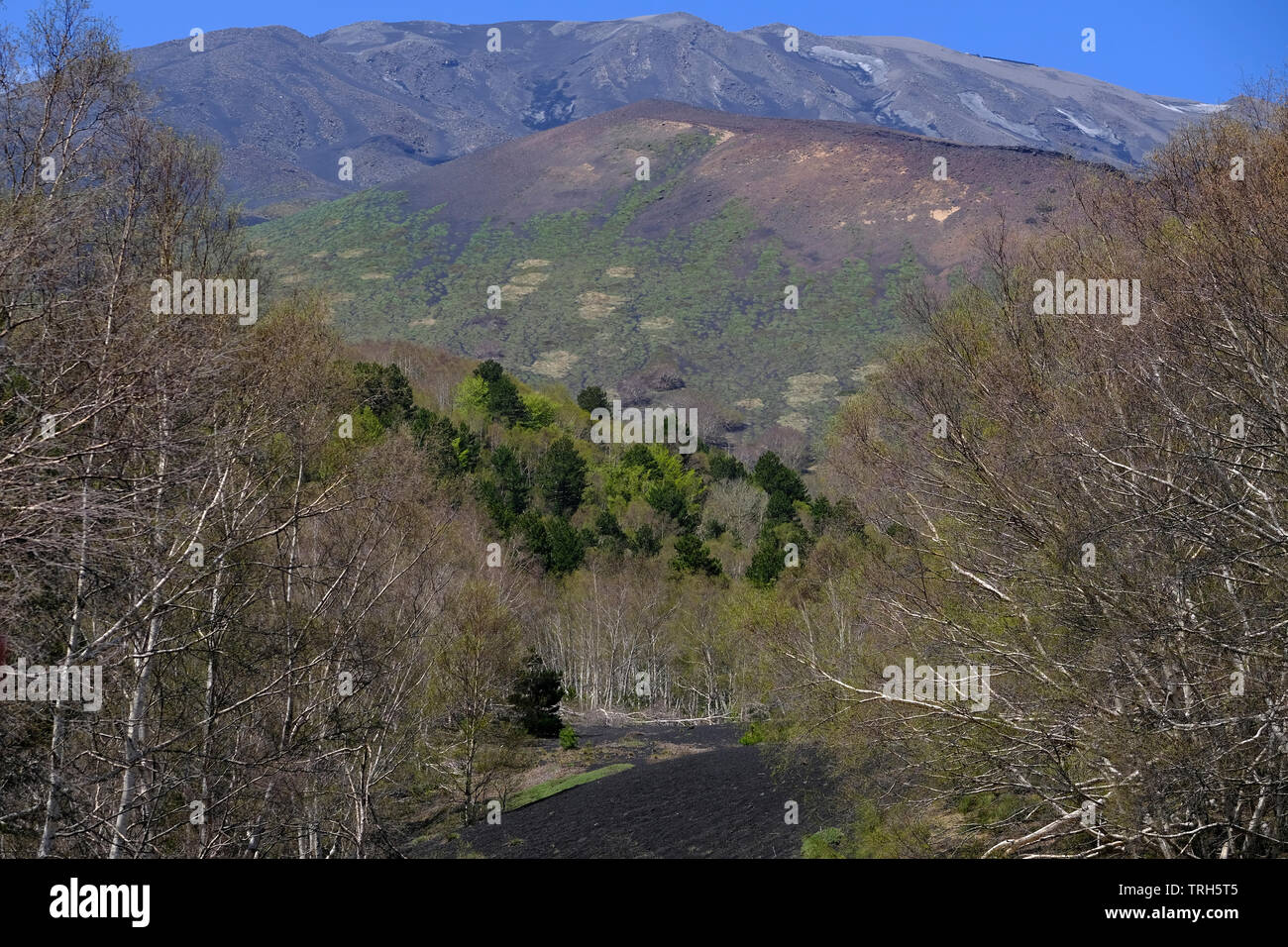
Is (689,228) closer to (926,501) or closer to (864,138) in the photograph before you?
(864,138)

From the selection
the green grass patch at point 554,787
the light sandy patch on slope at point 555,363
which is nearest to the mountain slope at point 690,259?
the light sandy patch on slope at point 555,363

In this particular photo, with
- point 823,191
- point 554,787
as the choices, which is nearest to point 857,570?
point 554,787

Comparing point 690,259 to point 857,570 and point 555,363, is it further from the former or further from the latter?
point 857,570

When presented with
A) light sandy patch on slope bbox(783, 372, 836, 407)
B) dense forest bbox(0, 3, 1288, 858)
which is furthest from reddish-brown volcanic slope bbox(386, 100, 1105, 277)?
dense forest bbox(0, 3, 1288, 858)

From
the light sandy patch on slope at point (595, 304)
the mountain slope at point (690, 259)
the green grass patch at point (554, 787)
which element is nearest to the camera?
the green grass patch at point (554, 787)

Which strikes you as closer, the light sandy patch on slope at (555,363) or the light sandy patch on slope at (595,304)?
the light sandy patch on slope at (555,363)

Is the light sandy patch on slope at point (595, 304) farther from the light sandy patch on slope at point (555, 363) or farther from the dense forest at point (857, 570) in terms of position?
the dense forest at point (857, 570)
